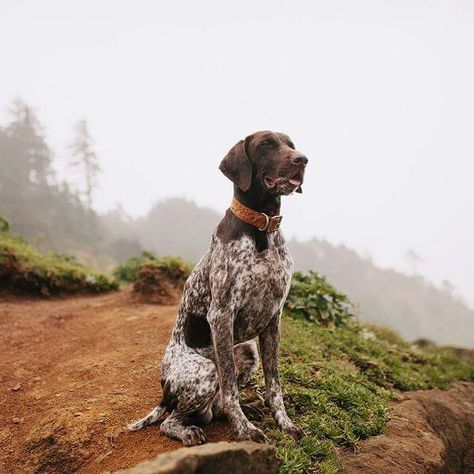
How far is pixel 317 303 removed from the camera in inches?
324

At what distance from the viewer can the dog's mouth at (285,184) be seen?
10.3 feet

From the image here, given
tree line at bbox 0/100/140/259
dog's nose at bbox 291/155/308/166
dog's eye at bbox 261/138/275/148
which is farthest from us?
tree line at bbox 0/100/140/259

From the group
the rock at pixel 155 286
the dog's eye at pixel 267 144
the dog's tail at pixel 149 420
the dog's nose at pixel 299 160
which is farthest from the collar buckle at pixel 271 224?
the rock at pixel 155 286

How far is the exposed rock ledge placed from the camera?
330 centimetres

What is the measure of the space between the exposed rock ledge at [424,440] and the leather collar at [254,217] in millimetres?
2006

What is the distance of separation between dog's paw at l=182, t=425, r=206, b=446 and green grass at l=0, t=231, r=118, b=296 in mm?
8035

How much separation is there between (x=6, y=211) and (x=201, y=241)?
36.2 m

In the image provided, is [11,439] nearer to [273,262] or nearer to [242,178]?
[273,262]

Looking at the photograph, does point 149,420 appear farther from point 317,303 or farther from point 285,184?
point 317,303

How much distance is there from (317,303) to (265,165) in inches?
218

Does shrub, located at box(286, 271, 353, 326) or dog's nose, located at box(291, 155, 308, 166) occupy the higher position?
dog's nose, located at box(291, 155, 308, 166)

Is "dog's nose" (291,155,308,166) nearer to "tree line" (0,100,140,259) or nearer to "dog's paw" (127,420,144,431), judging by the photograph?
"dog's paw" (127,420,144,431)

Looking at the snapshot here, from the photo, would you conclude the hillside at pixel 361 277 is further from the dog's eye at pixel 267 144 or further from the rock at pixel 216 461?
the rock at pixel 216 461

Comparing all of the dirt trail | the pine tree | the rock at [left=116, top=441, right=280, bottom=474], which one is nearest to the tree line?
the pine tree
